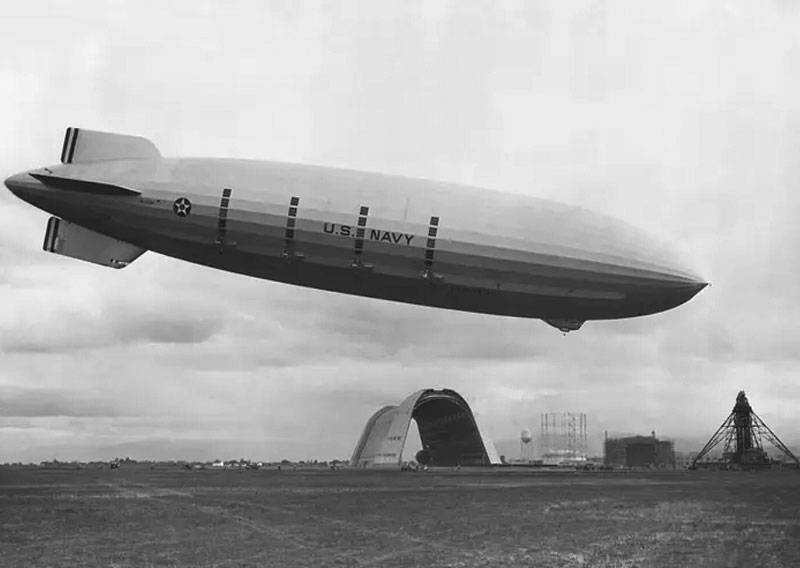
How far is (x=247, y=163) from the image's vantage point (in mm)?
41844

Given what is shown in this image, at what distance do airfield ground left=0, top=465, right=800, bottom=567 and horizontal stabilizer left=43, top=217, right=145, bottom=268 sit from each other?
12.5m

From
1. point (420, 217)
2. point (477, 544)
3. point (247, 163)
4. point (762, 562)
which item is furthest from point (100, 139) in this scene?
point (762, 562)

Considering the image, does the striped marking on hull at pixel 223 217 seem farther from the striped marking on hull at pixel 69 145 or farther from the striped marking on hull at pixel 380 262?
the striped marking on hull at pixel 69 145

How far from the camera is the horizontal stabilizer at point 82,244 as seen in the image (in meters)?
42.2

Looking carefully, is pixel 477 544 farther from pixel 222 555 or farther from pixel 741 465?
pixel 741 465

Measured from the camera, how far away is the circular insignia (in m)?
40.0

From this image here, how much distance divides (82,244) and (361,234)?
14.6 metres

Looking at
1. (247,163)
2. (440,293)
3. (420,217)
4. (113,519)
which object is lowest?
(113,519)

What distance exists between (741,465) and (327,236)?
126809 millimetres

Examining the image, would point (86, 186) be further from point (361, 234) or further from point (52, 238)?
point (361, 234)

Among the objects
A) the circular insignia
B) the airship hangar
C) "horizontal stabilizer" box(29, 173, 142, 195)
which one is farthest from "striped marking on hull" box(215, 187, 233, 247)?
the airship hangar

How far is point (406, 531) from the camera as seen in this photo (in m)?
30.1

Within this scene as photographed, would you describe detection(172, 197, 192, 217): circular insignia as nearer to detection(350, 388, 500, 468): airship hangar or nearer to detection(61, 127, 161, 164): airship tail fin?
detection(61, 127, 161, 164): airship tail fin

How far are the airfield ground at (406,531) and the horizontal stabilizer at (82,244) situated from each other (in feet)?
41.1
